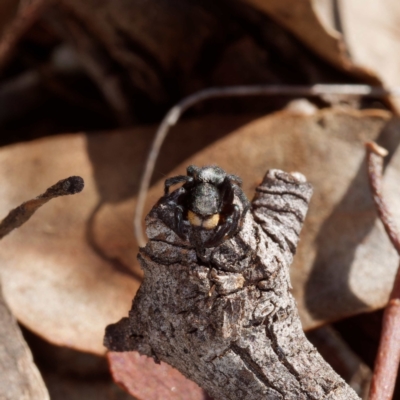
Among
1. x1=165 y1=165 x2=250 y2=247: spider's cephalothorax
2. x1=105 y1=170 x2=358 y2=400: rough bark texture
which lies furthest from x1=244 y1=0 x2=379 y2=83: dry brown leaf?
x1=165 y1=165 x2=250 y2=247: spider's cephalothorax

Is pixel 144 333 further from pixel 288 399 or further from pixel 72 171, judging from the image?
pixel 72 171

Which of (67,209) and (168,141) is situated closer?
(67,209)

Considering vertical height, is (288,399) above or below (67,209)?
above

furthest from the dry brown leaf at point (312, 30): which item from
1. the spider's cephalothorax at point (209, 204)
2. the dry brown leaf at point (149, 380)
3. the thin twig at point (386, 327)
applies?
the dry brown leaf at point (149, 380)

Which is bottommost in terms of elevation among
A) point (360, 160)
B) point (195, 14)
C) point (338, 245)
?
point (338, 245)

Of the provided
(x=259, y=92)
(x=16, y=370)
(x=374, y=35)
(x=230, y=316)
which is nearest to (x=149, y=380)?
(x=16, y=370)

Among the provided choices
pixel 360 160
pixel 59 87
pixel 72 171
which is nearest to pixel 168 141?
pixel 72 171

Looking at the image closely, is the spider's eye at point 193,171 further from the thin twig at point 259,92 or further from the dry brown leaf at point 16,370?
the thin twig at point 259,92
